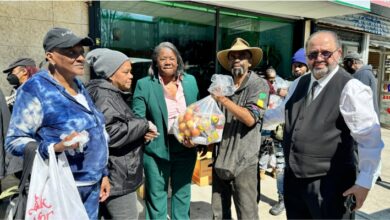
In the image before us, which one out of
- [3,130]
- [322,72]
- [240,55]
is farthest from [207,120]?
[3,130]

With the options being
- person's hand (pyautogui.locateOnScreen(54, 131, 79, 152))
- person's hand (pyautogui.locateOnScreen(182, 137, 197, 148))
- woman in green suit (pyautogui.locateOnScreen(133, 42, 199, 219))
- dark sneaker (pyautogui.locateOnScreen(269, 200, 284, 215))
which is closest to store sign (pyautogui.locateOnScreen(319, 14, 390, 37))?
dark sneaker (pyautogui.locateOnScreen(269, 200, 284, 215))

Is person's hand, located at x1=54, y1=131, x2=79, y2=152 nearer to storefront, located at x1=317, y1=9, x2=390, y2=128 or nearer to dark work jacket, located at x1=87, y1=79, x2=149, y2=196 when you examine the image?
dark work jacket, located at x1=87, y1=79, x2=149, y2=196

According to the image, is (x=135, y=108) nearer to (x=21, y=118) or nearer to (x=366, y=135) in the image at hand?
(x=21, y=118)

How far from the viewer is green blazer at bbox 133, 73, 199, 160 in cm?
246

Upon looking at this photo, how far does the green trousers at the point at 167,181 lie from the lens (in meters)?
2.54

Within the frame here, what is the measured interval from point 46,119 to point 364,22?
908 centimetres

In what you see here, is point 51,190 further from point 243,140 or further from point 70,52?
point 243,140

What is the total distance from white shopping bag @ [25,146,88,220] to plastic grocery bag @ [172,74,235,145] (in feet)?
3.05

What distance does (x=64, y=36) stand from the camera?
65.6 inches

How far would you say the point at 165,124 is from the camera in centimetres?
249

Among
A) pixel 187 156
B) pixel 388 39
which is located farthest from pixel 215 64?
pixel 388 39

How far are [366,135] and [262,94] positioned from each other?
0.84 metres

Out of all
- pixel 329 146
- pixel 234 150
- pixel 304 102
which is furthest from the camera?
pixel 234 150

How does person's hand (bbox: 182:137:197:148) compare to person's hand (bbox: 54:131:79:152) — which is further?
person's hand (bbox: 182:137:197:148)
